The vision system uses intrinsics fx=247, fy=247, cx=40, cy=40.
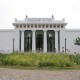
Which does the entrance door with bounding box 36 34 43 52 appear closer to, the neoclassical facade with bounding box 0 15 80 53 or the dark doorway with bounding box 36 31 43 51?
the dark doorway with bounding box 36 31 43 51

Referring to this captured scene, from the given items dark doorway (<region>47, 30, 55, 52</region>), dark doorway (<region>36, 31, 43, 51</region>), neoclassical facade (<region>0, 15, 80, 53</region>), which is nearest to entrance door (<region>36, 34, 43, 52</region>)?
dark doorway (<region>36, 31, 43, 51</region>)

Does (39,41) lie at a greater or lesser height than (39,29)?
lesser

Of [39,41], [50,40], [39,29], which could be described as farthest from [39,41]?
[39,29]

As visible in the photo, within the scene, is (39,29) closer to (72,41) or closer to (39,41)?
(39,41)

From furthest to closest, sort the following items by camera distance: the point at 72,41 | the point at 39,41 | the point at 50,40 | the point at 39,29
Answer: the point at 39,41
the point at 50,40
the point at 39,29
the point at 72,41

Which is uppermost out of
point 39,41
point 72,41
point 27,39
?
point 27,39

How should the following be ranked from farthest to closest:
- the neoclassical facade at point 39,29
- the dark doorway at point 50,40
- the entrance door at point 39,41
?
the entrance door at point 39,41 → the dark doorway at point 50,40 → the neoclassical facade at point 39,29

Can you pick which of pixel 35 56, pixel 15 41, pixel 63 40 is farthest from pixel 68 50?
pixel 35 56

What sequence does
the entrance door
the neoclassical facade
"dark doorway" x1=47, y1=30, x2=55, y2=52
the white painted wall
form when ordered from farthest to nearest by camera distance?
the entrance door < "dark doorway" x1=47, y1=30, x2=55, y2=52 < the neoclassical facade < the white painted wall

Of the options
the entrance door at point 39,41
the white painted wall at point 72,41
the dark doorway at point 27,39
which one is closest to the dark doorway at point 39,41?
the entrance door at point 39,41

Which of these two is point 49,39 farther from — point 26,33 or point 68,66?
point 68,66

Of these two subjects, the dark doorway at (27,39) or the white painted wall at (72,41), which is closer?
the white painted wall at (72,41)

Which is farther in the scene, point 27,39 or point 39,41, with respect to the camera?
point 39,41

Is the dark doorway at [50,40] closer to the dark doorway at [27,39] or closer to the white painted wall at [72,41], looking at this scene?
the dark doorway at [27,39]
